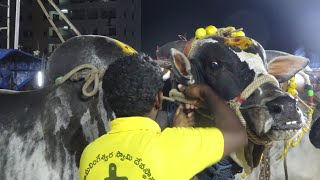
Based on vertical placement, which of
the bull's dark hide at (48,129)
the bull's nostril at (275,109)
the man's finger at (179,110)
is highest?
the bull's nostril at (275,109)

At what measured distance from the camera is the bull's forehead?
3.07m

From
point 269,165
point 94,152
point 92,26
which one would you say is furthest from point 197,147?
Answer: point 92,26

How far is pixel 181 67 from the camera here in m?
3.21

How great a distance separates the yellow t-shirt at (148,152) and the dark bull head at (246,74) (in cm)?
90

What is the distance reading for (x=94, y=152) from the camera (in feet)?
6.26

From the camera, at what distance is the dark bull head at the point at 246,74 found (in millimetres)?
2711

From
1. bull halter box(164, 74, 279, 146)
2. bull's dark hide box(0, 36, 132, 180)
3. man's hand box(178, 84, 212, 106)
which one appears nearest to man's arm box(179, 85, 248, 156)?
man's hand box(178, 84, 212, 106)

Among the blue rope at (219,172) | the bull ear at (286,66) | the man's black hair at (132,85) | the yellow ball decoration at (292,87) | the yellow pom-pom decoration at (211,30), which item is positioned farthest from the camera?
the yellow ball decoration at (292,87)

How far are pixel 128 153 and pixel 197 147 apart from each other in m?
0.30

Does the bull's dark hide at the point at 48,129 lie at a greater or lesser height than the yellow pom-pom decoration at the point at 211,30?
lesser

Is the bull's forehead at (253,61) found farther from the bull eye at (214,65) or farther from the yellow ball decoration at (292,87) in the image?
the yellow ball decoration at (292,87)

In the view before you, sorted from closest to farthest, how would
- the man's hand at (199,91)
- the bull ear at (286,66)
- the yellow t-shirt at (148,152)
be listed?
the yellow t-shirt at (148,152) < the man's hand at (199,91) < the bull ear at (286,66)

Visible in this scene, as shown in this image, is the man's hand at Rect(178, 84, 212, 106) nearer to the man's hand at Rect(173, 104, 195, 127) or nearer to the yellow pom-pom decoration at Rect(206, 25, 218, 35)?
the man's hand at Rect(173, 104, 195, 127)

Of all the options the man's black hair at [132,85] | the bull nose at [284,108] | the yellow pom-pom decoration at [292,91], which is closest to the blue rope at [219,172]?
the bull nose at [284,108]
